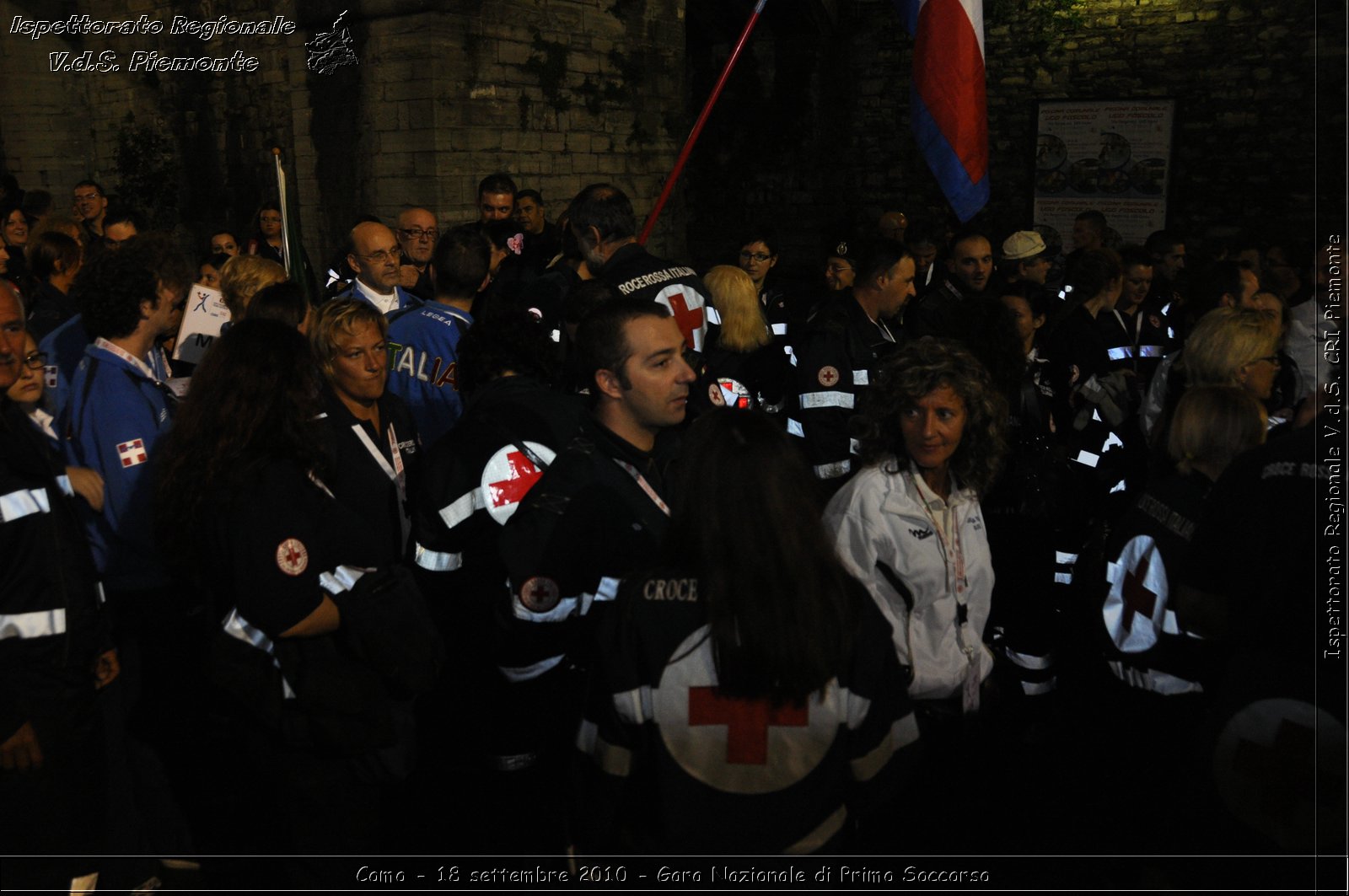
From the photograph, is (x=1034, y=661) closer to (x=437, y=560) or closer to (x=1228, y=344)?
(x=1228, y=344)

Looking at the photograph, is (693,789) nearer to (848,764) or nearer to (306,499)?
(848,764)

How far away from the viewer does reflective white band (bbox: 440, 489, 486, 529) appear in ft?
10.4

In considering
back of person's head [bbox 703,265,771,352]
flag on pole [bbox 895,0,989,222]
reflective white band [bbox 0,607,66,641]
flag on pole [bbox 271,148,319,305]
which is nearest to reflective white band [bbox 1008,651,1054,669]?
back of person's head [bbox 703,265,771,352]

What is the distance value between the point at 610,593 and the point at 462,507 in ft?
2.36

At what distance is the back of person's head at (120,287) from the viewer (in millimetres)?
3471

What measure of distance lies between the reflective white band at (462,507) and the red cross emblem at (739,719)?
4.75ft

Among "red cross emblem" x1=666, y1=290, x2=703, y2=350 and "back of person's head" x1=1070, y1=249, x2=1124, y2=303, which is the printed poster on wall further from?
"red cross emblem" x1=666, y1=290, x2=703, y2=350

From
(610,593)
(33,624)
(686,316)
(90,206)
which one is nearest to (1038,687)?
(610,593)

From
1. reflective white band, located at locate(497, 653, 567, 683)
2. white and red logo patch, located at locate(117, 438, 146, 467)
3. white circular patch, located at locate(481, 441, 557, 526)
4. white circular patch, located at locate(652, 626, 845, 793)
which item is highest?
white and red logo patch, located at locate(117, 438, 146, 467)

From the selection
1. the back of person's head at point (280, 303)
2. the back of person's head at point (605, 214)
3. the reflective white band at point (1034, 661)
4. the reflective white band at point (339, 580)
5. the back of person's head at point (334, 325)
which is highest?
the back of person's head at point (605, 214)

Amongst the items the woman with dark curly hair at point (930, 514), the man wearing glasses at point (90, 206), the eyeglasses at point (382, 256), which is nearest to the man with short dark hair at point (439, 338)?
the eyeglasses at point (382, 256)

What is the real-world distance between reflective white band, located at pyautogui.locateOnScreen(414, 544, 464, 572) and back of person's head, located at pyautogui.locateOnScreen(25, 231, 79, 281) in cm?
402

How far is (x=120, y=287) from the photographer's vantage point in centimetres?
350

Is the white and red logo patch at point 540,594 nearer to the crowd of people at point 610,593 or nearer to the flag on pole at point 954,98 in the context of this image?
the crowd of people at point 610,593
